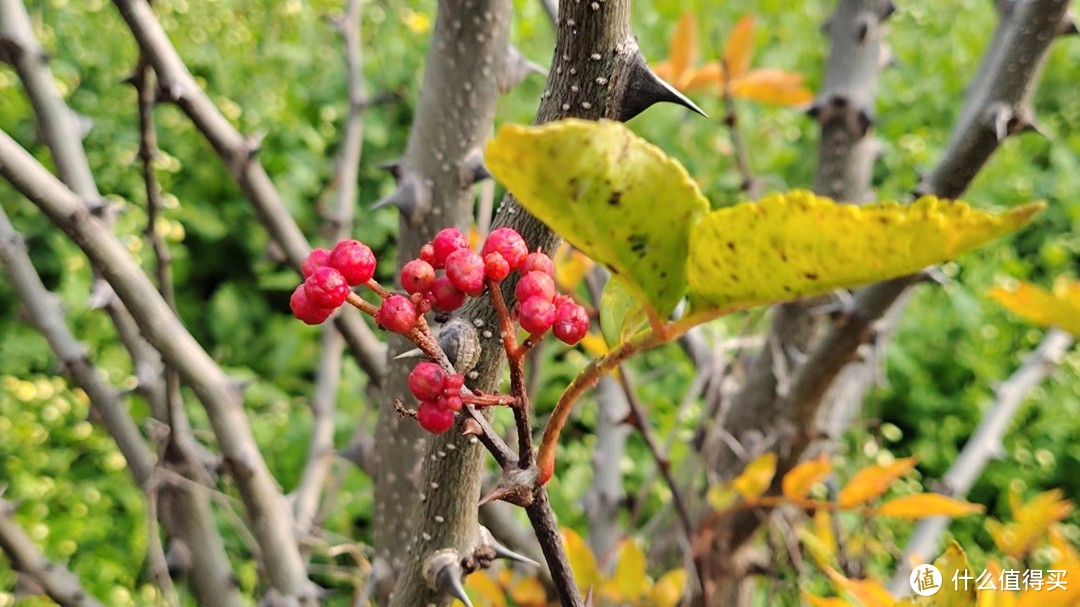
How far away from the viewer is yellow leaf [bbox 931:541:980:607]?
47cm

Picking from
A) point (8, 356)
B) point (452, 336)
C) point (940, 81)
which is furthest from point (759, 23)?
point (452, 336)

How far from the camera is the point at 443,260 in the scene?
332 millimetres

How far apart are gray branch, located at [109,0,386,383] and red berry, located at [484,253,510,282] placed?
0.53 metres

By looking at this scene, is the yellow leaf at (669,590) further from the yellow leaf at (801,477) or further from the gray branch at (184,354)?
the gray branch at (184,354)

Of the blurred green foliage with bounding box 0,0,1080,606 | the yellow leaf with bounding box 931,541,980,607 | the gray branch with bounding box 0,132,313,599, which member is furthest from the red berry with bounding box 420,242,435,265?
the blurred green foliage with bounding box 0,0,1080,606

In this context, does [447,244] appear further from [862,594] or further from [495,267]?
[862,594]

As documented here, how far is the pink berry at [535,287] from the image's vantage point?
1.03 ft

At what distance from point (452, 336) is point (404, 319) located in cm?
5

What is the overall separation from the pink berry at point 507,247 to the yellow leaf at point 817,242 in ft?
0.23

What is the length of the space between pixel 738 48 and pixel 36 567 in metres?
0.92

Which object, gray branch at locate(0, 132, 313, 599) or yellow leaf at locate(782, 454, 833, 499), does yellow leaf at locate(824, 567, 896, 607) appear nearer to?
yellow leaf at locate(782, 454, 833, 499)

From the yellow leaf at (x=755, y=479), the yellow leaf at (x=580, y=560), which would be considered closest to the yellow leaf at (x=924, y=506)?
the yellow leaf at (x=755, y=479)

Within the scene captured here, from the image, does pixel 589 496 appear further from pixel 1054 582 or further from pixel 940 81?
pixel 940 81

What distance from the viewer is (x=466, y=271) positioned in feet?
1.01
